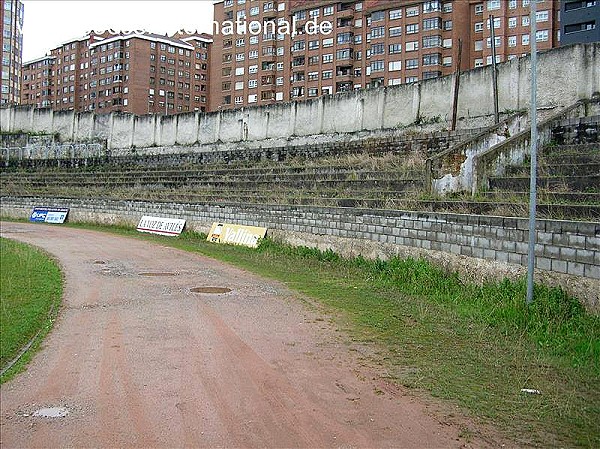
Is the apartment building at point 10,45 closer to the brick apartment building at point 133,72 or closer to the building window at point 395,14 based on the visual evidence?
the brick apartment building at point 133,72

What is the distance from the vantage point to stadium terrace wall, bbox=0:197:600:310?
748 cm

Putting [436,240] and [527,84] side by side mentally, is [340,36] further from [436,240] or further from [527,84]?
[436,240]

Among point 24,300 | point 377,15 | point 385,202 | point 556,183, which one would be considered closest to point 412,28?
point 377,15

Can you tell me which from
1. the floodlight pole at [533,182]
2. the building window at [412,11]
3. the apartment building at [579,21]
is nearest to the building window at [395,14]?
the building window at [412,11]

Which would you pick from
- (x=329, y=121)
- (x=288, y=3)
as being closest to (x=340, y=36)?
(x=288, y=3)

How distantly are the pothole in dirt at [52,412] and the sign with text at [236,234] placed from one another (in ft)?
42.6

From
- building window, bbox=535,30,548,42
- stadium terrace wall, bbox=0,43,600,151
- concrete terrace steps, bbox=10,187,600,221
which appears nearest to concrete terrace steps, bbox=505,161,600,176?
concrete terrace steps, bbox=10,187,600,221

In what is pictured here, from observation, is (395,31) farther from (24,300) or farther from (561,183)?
(24,300)

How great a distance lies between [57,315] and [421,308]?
526cm

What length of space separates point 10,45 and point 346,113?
227 ft

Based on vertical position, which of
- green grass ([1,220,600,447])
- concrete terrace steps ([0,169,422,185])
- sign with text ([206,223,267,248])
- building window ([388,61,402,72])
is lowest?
green grass ([1,220,600,447])

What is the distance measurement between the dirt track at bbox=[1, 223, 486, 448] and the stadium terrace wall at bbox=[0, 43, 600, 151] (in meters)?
11.7

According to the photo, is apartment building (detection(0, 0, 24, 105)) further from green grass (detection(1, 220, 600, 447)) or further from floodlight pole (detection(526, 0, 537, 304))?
floodlight pole (detection(526, 0, 537, 304))

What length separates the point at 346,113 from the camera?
24000 millimetres
